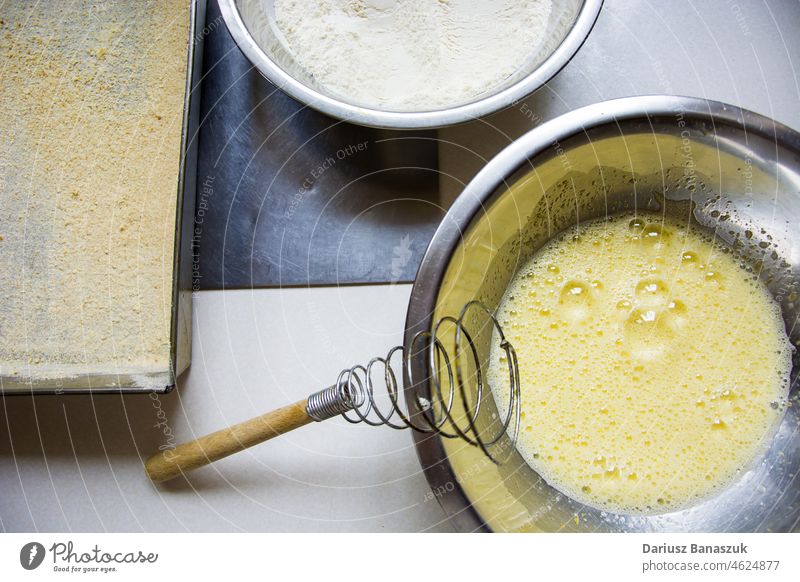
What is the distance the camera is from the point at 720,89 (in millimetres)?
653

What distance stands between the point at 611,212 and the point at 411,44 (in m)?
0.23

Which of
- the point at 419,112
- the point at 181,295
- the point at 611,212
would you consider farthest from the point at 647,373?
the point at 181,295

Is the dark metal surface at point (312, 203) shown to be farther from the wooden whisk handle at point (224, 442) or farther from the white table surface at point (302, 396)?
the wooden whisk handle at point (224, 442)

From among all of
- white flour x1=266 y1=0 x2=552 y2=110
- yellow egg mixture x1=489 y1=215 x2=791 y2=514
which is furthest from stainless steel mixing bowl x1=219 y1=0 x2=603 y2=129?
yellow egg mixture x1=489 y1=215 x2=791 y2=514

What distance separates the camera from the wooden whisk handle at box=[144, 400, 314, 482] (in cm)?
56

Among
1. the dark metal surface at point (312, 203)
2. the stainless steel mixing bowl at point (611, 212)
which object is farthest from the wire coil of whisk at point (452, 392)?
the dark metal surface at point (312, 203)

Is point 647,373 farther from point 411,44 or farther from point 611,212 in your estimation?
point 411,44

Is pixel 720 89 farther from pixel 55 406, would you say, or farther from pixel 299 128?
pixel 55 406

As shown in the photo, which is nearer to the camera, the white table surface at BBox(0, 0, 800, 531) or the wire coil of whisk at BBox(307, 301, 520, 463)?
the wire coil of whisk at BBox(307, 301, 520, 463)

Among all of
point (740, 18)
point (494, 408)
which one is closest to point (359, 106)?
point (494, 408)

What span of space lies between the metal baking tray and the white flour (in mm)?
87

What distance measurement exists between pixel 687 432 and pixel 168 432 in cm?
43

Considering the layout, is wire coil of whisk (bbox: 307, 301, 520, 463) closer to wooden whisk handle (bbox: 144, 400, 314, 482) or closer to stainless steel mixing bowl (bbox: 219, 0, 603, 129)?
wooden whisk handle (bbox: 144, 400, 314, 482)

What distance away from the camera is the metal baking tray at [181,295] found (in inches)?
21.7
